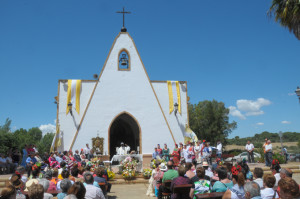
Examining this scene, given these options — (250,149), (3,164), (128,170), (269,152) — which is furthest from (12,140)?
(269,152)

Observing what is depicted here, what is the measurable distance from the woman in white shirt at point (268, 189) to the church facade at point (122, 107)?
12447 mm

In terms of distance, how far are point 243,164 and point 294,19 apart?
24.7 feet

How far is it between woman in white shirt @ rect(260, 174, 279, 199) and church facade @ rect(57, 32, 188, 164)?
490 inches

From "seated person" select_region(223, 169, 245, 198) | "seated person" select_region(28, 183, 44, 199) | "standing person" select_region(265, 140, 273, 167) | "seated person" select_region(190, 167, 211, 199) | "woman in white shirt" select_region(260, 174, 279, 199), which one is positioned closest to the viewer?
"seated person" select_region(28, 183, 44, 199)

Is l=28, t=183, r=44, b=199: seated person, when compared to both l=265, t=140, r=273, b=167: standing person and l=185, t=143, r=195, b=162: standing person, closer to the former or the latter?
l=185, t=143, r=195, b=162: standing person

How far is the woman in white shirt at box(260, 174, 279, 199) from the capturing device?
13.5 feet

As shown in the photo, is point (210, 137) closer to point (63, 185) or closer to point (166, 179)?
point (166, 179)

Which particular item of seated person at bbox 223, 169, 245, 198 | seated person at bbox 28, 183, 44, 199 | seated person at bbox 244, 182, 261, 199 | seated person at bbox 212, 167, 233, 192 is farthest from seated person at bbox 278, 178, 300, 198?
seated person at bbox 28, 183, 44, 199

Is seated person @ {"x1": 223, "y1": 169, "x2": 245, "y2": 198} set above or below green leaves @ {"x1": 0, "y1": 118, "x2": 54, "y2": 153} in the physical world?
below

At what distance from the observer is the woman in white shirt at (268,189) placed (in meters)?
4.12

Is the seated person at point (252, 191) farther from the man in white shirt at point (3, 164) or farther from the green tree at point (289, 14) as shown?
the man in white shirt at point (3, 164)

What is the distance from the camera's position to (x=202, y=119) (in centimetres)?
3750

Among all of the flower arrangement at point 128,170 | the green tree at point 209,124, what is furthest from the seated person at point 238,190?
the green tree at point 209,124

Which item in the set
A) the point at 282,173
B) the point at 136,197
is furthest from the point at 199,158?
the point at 282,173
